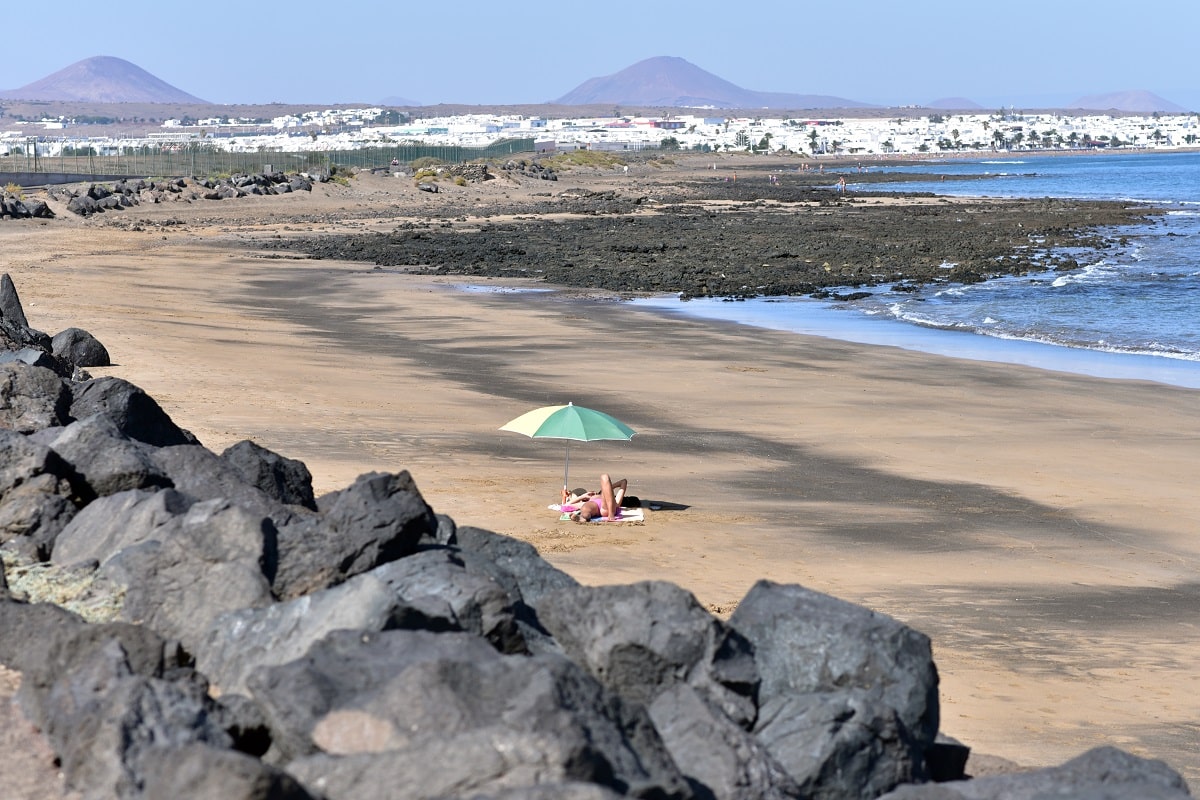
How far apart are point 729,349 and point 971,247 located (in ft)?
84.8

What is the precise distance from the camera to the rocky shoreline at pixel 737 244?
3919cm

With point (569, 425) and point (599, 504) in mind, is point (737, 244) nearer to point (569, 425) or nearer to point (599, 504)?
point (569, 425)

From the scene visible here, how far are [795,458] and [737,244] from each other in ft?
109

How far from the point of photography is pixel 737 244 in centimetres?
4856

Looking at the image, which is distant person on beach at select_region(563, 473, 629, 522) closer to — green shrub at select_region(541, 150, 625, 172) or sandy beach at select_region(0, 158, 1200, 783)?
sandy beach at select_region(0, 158, 1200, 783)

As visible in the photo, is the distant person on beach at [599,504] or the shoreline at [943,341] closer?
the distant person on beach at [599,504]

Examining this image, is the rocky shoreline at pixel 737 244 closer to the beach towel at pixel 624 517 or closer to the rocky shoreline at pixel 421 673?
the beach towel at pixel 624 517

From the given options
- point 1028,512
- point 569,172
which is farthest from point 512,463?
point 569,172

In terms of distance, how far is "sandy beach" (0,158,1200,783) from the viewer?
9664mm

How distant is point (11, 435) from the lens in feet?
28.9

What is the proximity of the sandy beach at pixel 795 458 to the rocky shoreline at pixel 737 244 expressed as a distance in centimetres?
890

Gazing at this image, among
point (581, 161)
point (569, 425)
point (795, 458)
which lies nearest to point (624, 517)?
point (569, 425)

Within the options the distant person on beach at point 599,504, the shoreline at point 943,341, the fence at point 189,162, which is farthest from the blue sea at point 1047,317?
the fence at point 189,162

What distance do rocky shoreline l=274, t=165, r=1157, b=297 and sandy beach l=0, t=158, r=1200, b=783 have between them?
8903 millimetres
